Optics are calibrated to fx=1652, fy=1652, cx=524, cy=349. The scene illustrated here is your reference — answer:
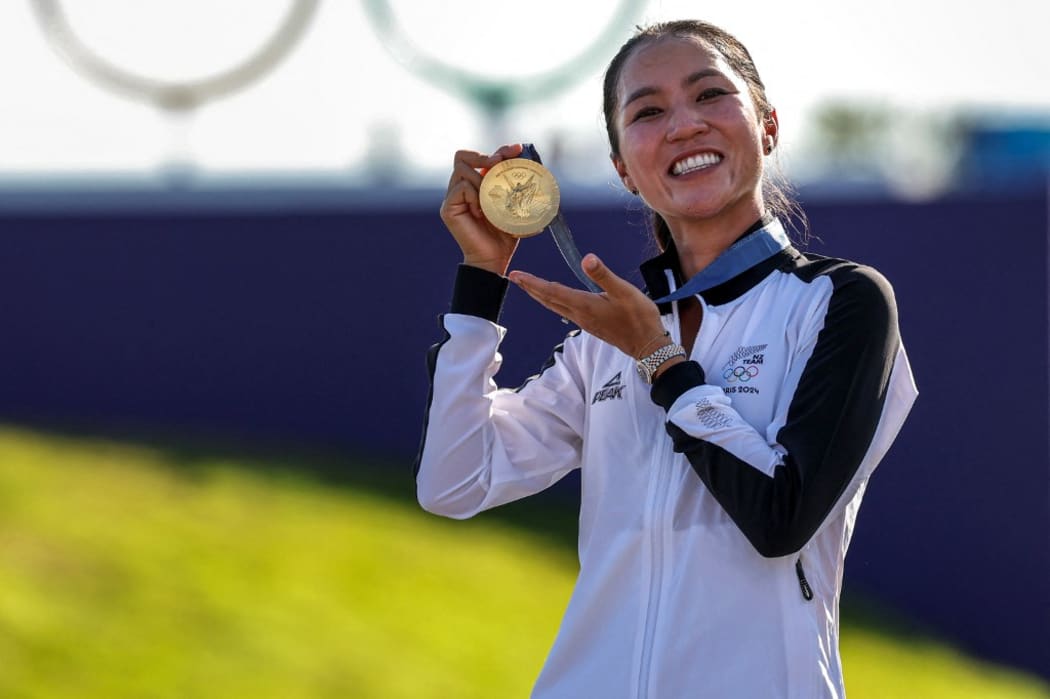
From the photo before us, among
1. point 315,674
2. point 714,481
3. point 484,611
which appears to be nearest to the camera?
point 714,481

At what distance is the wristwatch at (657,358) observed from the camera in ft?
A: 7.63

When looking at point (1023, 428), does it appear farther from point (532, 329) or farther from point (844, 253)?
point (532, 329)

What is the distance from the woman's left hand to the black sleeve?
7 cm

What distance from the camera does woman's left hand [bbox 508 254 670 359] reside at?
2.34 meters

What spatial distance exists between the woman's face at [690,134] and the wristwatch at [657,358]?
0.84ft

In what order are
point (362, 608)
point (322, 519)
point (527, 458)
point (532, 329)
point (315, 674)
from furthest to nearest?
1. point (532, 329)
2. point (322, 519)
3. point (362, 608)
4. point (315, 674)
5. point (527, 458)

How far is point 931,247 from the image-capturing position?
929 cm

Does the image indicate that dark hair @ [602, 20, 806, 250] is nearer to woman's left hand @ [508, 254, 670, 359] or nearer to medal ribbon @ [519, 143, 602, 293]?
medal ribbon @ [519, 143, 602, 293]

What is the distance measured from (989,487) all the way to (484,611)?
324 cm

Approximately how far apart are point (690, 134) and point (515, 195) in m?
0.30

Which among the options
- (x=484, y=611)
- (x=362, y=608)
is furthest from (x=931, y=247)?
(x=362, y=608)

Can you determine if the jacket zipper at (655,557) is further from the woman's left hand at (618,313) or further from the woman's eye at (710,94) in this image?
the woman's eye at (710,94)

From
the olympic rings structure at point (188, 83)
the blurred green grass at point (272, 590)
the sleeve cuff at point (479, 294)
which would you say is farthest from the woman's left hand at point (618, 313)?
the olympic rings structure at point (188, 83)

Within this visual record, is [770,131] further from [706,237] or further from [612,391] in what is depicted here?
[612,391]
